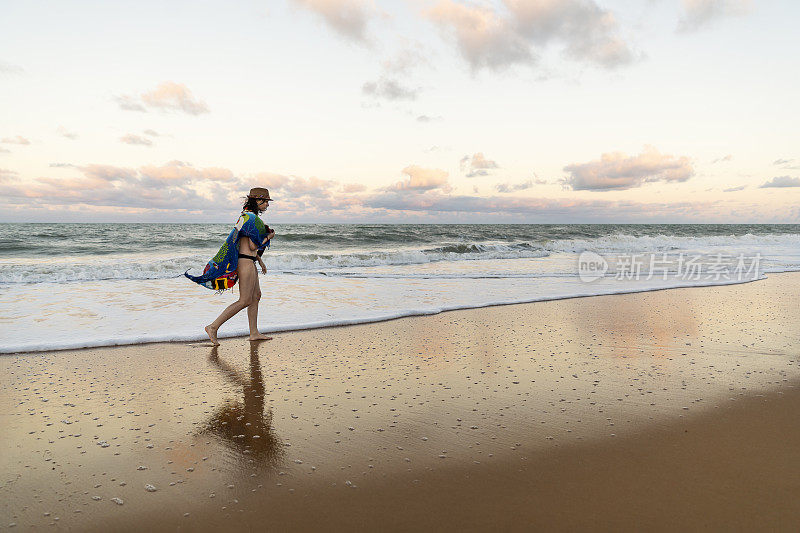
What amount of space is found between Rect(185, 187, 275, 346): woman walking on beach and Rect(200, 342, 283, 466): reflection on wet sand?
69.6 inches

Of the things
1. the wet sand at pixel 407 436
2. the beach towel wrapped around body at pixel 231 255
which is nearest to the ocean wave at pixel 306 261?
the beach towel wrapped around body at pixel 231 255

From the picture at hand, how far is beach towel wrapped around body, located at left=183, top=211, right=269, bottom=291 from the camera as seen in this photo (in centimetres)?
608

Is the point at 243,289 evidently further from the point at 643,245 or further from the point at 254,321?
the point at 643,245

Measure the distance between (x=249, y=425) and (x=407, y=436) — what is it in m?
1.14

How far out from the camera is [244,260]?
621cm

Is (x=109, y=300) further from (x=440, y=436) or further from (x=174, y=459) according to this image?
(x=440, y=436)

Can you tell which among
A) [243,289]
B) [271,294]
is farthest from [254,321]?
[271,294]

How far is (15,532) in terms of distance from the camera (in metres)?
2.22

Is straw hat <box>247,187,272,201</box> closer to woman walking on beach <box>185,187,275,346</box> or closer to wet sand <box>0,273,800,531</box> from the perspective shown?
woman walking on beach <box>185,187,275,346</box>

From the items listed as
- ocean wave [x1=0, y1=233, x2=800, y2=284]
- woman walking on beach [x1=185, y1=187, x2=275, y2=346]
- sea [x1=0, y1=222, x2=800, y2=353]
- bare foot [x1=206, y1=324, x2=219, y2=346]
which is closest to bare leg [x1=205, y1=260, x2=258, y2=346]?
woman walking on beach [x1=185, y1=187, x2=275, y2=346]

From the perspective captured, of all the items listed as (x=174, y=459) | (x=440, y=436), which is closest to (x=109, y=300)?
(x=174, y=459)

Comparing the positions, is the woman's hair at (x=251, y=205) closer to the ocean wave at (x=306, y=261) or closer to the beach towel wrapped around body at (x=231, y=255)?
the beach towel wrapped around body at (x=231, y=255)

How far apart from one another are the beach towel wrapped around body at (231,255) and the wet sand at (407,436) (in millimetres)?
842

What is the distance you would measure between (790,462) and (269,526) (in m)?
2.97
